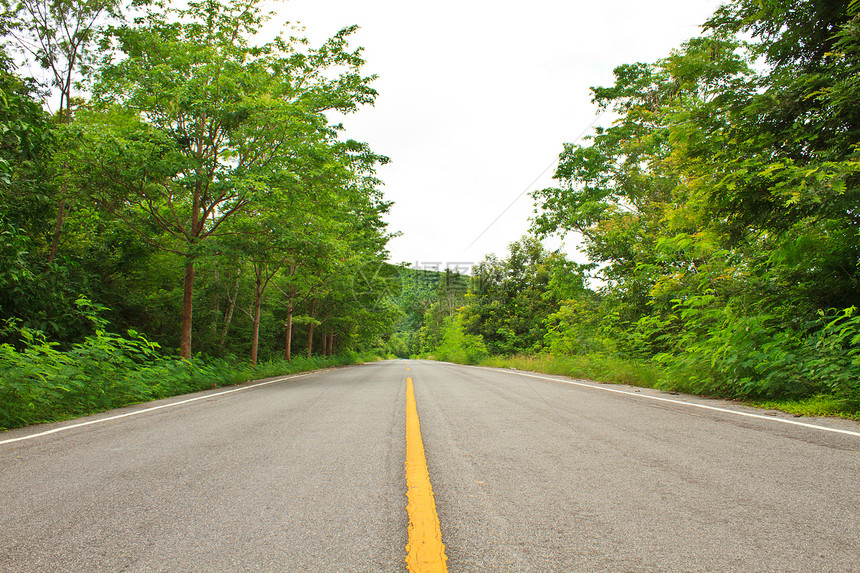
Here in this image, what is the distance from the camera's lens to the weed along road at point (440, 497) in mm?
1656

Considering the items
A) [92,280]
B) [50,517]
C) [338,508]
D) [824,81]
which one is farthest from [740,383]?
[92,280]

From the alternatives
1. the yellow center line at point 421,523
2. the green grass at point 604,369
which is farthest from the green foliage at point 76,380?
the green grass at point 604,369

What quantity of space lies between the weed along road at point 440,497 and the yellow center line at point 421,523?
1cm

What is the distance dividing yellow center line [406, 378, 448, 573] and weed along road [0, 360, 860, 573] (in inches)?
0.4

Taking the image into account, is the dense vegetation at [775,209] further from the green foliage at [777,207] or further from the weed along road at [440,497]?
the weed along road at [440,497]

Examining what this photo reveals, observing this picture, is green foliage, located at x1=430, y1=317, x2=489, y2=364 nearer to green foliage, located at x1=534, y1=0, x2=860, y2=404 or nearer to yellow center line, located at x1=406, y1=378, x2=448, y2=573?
green foliage, located at x1=534, y1=0, x2=860, y2=404

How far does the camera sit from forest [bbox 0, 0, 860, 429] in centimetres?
600

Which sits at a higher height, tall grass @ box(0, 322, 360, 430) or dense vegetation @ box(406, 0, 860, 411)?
dense vegetation @ box(406, 0, 860, 411)

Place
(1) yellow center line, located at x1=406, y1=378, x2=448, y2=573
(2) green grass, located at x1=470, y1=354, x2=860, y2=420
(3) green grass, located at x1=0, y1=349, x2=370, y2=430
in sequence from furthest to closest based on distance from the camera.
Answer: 1. (3) green grass, located at x1=0, y1=349, x2=370, y2=430
2. (2) green grass, located at x1=470, y1=354, x2=860, y2=420
3. (1) yellow center line, located at x1=406, y1=378, x2=448, y2=573

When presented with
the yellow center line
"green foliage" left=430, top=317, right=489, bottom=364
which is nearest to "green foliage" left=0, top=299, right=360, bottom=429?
the yellow center line

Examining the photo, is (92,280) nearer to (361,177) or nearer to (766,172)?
(361,177)

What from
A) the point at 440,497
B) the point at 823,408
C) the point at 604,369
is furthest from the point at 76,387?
the point at 604,369

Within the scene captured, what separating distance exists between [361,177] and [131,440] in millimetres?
17420

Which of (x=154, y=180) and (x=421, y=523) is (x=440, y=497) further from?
(x=154, y=180)
